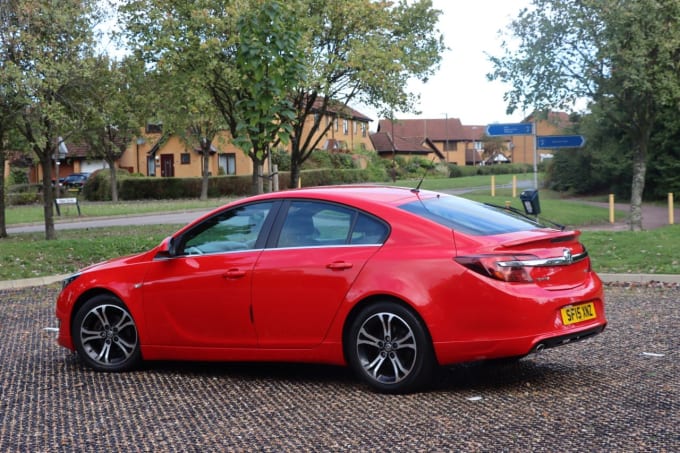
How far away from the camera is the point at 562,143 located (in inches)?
846

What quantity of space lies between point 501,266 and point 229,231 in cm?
237

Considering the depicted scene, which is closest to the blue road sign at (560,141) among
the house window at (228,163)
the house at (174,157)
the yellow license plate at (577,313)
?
Result: the yellow license plate at (577,313)

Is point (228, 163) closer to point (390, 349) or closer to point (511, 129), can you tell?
point (511, 129)

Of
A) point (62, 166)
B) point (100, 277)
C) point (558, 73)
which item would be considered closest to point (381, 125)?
point (62, 166)

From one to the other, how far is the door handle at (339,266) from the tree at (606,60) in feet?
65.5

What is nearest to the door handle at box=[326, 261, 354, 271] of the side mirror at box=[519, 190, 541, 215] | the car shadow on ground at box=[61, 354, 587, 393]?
the car shadow on ground at box=[61, 354, 587, 393]

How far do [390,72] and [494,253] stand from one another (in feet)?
Answer: 65.0

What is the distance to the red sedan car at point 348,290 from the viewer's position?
5.86 meters

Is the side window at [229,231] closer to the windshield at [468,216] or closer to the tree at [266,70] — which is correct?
the windshield at [468,216]

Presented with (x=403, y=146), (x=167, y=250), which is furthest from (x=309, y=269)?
(x=403, y=146)

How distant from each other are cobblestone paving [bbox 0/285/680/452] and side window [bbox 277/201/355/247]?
3.65 feet

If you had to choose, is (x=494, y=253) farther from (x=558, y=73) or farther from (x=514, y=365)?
(x=558, y=73)

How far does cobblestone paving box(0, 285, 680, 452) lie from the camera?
5031 millimetres

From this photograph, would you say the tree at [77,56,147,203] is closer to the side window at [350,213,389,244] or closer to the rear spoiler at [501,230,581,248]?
the side window at [350,213,389,244]
